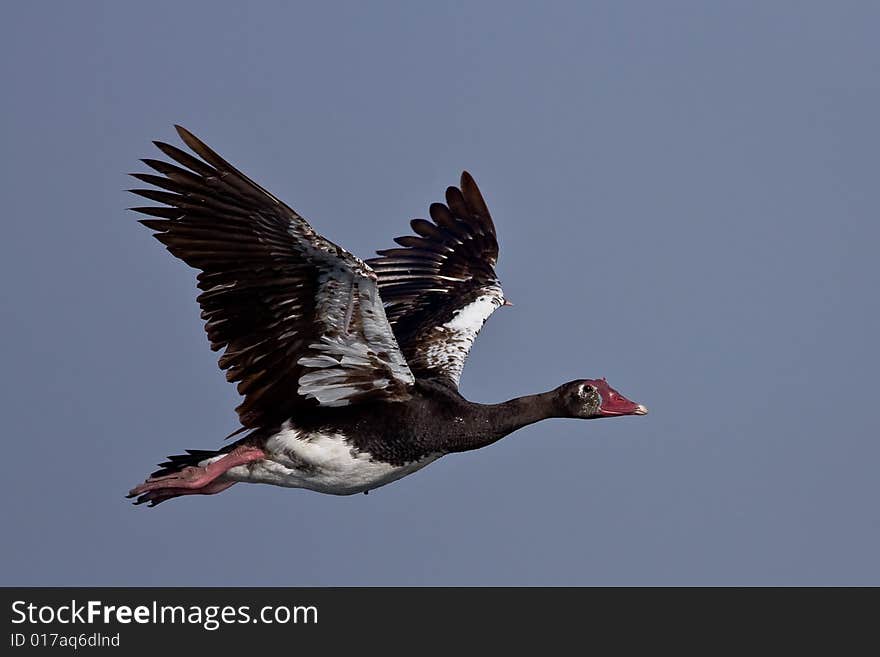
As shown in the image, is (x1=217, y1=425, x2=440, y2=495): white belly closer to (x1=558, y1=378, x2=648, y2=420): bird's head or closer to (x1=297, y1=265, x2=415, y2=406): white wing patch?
(x1=297, y1=265, x2=415, y2=406): white wing patch

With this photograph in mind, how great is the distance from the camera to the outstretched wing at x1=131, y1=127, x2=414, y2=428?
11.5 meters

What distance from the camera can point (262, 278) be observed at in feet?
38.6

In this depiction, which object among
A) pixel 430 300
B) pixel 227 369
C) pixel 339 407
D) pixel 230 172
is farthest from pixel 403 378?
pixel 430 300

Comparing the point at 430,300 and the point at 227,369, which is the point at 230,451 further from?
the point at 430,300

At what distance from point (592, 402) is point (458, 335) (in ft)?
6.77

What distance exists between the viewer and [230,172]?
11.6 metres

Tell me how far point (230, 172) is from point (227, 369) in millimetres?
1678

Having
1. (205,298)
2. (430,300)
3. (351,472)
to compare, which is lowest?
(351,472)

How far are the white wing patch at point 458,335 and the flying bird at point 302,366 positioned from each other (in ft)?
0.07

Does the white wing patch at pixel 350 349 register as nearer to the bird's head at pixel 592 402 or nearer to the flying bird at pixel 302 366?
the flying bird at pixel 302 366

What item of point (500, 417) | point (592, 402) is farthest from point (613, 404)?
point (500, 417)

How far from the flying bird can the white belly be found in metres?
0.01

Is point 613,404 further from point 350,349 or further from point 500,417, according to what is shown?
point 350,349

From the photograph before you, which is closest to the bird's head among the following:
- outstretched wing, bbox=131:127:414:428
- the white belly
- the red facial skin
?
the red facial skin
